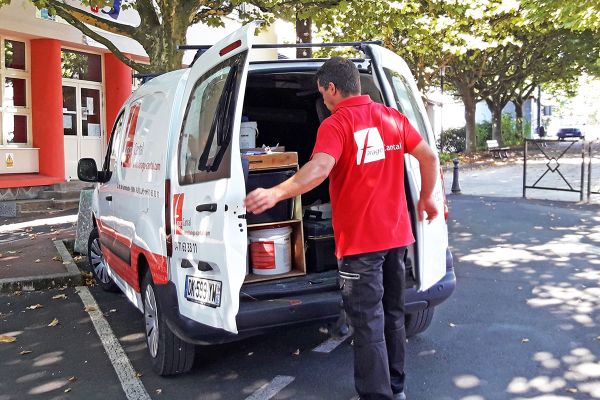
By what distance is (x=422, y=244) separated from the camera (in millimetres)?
4027

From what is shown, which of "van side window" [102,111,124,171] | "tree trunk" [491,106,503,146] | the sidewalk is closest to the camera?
"van side window" [102,111,124,171]

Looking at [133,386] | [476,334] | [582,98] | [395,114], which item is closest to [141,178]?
[133,386]

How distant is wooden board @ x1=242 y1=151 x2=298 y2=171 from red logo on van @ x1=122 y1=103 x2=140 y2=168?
113 centimetres

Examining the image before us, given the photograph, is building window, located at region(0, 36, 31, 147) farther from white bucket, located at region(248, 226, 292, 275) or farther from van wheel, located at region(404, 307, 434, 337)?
van wheel, located at region(404, 307, 434, 337)

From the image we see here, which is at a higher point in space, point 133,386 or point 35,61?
point 35,61

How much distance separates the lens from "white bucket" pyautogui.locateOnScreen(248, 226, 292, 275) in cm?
443

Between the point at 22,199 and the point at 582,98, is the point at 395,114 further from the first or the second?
the point at 582,98

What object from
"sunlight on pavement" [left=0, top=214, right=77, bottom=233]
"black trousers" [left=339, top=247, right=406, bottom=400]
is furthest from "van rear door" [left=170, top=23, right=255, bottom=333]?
"sunlight on pavement" [left=0, top=214, right=77, bottom=233]

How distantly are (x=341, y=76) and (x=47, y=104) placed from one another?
12047mm

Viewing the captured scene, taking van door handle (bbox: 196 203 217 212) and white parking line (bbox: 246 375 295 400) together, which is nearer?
van door handle (bbox: 196 203 217 212)

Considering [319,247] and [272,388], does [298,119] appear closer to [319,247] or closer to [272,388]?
[319,247]

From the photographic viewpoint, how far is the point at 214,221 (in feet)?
11.7

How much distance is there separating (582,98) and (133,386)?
121713mm

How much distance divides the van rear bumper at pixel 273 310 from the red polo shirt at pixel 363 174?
2.19ft
